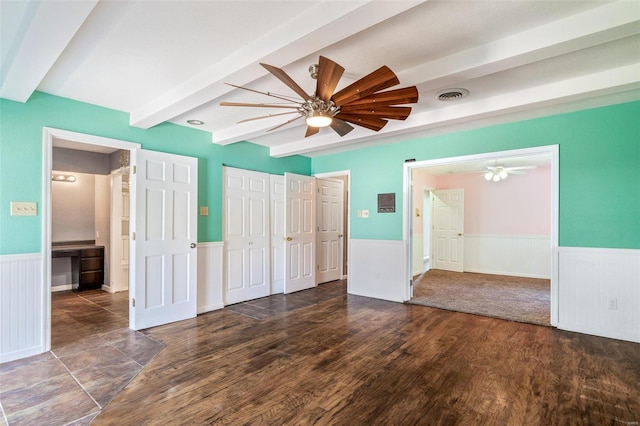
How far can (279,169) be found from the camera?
18.4ft

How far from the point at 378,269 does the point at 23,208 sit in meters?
4.45

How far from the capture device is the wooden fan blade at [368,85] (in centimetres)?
194

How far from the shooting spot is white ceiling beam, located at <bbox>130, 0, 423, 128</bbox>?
5.64 ft

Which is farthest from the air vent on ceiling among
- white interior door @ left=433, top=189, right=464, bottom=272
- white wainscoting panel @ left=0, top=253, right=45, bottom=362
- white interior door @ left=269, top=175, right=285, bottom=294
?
white interior door @ left=433, top=189, right=464, bottom=272

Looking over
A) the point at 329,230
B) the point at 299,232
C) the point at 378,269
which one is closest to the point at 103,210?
the point at 299,232

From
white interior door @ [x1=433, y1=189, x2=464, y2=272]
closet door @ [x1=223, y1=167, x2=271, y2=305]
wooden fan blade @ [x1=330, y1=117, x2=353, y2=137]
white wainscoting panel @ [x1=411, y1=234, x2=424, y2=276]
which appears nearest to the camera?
wooden fan blade @ [x1=330, y1=117, x2=353, y2=137]

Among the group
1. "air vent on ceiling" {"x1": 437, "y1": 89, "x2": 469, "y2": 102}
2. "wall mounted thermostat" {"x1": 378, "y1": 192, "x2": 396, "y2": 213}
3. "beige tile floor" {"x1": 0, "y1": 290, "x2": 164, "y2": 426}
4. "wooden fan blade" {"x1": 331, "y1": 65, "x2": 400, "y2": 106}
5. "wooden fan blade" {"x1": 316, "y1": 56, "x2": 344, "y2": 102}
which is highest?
"air vent on ceiling" {"x1": 437, "y1": 89, "x2": 469, "y2": 102}

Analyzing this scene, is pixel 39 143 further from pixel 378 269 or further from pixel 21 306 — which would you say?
pixel 378 269

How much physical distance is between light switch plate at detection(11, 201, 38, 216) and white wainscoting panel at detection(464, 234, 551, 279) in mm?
7920

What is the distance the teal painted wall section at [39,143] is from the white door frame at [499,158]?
114 inches

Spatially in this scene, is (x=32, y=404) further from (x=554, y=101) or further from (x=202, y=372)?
(x=554, y=101)

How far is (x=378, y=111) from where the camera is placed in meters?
2.41

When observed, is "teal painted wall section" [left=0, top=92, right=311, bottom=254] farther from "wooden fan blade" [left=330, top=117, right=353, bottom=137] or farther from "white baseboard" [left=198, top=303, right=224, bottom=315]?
"wooden fan blade" [left=330, top=117, right=353, bottom=137]

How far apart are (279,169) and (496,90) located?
352cm
